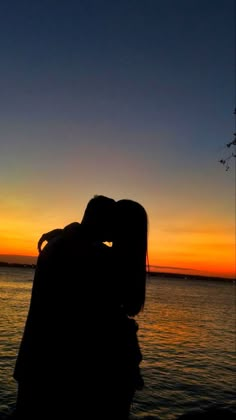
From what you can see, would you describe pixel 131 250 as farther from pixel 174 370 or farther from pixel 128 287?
pixel 174 370

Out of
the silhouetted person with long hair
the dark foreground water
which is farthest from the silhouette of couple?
the dark foreground water

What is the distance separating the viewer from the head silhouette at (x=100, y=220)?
8.87 ft

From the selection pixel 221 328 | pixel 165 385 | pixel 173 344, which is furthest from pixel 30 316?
pixel 221 328

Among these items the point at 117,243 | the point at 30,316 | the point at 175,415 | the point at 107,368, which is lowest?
the point at 175,415

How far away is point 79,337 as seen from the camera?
100 inches

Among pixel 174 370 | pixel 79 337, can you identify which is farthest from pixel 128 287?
pixel 174 370

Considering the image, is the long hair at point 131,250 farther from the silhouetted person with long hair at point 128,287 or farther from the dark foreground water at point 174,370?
the dark foreground water at point 174,370

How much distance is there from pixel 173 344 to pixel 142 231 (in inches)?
1209

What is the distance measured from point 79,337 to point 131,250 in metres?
0.63

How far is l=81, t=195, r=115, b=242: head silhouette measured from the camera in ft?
8.87

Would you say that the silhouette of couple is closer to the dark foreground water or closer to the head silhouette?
the head silhouette

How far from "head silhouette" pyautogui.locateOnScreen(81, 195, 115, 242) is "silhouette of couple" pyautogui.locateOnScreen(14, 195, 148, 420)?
0.09m

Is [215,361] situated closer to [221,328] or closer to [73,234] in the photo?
[221,328]

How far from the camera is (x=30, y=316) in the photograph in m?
2.63
